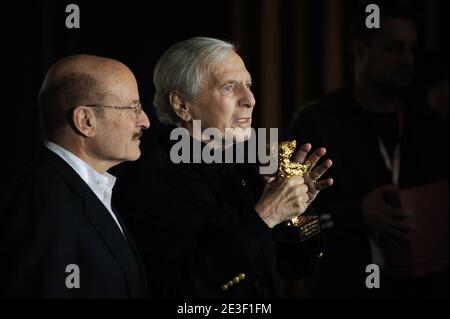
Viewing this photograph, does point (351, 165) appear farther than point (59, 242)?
Yes

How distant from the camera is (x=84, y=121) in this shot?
1854 millimetres

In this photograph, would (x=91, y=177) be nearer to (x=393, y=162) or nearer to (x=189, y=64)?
(x=189, y=64)

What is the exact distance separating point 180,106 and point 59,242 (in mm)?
640

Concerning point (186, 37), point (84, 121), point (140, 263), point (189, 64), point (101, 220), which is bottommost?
point (140, 263)

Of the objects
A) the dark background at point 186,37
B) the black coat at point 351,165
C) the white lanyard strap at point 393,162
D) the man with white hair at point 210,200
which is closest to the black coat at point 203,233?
the man with white hair at point 210,200

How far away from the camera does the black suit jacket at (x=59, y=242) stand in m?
1.64

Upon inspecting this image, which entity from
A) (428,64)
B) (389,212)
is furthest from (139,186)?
(428,64)

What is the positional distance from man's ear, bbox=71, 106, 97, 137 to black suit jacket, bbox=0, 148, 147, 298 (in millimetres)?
101

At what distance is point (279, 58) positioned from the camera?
13.5 feet

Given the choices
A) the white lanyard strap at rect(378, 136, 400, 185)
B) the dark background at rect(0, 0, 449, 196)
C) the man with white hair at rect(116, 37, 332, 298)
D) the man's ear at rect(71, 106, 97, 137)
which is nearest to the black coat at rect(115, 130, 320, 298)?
the man with white hair at rect(116, 37, 332, 298)

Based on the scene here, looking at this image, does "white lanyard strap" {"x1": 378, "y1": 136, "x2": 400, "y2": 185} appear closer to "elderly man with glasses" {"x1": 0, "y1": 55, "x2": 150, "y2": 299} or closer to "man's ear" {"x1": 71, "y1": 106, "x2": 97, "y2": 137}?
"elderly man with glasses" {"x1": 0, "y1": 55, "x2": 150, "y2": 299}

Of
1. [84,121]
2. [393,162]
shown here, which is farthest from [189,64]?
[393,162]

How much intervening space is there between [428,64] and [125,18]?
1841mm

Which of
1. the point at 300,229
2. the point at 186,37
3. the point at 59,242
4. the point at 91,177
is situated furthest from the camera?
the point at 186,37
